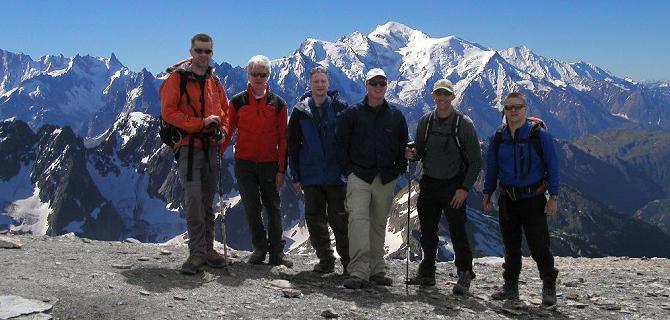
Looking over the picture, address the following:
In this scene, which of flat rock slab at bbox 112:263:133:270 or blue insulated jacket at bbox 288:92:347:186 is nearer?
flat rock slab at bbox 112:263:133:270

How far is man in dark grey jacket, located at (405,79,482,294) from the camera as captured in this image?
1252 cm

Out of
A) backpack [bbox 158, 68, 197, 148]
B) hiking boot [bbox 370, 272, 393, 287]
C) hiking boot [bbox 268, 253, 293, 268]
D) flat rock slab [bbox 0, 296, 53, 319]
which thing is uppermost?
backpack [bbox 158, 68, 197, 148]

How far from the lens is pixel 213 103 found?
43.2 feet

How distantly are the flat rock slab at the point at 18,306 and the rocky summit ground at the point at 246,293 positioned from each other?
21 mm

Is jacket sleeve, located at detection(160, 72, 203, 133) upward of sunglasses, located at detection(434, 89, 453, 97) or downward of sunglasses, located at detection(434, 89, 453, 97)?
downward

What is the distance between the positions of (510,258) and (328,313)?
4.54 metres

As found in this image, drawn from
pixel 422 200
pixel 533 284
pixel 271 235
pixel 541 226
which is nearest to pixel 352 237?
pixel 422 200

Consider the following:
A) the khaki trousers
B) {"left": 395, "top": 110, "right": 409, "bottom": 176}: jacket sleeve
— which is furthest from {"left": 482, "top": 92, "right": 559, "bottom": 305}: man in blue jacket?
the khaki trousers

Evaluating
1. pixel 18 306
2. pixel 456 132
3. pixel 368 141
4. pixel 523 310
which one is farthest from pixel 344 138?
pixel 18 306

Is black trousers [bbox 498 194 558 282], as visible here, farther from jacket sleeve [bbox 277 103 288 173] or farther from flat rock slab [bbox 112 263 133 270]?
flat rock slab [bbox 112 263 133 270]

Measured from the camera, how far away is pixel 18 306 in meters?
9.34

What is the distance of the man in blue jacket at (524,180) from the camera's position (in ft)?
39.1

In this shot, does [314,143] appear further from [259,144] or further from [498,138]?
[498,138]

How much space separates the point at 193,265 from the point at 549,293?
7417mm
